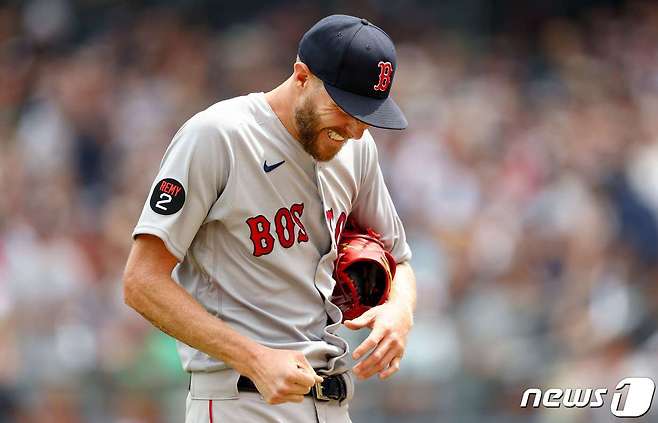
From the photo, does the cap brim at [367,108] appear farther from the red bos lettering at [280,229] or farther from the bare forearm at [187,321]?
the bare forearm at [187,321]

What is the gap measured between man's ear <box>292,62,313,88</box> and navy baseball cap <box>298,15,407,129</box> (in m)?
0.02

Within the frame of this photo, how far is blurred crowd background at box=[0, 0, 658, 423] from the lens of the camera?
768cm

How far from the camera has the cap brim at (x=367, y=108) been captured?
3.55m

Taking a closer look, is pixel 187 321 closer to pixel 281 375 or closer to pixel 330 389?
pixel 281 375

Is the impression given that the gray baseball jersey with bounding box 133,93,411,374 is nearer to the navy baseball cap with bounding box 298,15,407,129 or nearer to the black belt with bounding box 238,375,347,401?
the black belt with bounding box 238,375,347,401

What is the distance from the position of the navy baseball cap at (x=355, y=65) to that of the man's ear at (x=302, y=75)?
2 centimetres

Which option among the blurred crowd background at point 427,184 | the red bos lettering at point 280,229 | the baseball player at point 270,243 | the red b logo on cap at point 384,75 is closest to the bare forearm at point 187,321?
the baseball player at point 270,243

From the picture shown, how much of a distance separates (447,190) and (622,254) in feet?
5.47

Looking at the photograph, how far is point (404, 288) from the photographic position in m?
4.04

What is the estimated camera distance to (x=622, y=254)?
7.81 meters

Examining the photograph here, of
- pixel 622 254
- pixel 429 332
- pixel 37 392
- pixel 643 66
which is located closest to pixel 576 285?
pixel 622 254

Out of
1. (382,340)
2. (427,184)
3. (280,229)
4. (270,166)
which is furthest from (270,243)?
(427,184)

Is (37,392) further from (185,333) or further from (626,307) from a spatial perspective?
(185,333)

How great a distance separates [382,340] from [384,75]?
2.63 ft
